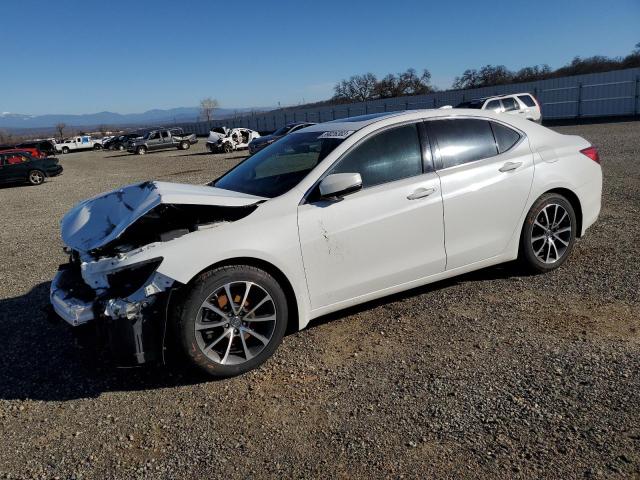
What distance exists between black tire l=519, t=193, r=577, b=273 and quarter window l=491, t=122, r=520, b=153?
0.60 metres

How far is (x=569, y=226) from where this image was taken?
511 cm

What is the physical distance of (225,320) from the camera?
354 centimetres

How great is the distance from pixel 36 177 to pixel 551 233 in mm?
21690

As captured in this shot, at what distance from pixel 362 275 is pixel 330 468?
1637 millimetres

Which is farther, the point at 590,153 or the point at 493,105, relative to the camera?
the point at 493,105

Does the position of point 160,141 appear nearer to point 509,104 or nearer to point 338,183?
point 509,104

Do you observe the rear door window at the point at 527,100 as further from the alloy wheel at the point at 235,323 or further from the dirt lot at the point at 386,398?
the alloy wheel at the point at 235,323

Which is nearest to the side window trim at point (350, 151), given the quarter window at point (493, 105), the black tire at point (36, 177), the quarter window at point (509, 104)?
the quarter window at point (493, 105)

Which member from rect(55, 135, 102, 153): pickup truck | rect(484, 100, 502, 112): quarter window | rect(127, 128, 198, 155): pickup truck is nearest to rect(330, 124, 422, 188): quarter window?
rect(484, 100, 502, 112): quarter window

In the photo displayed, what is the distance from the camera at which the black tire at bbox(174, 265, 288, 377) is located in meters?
3.39

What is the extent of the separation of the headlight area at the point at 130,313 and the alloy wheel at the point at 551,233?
3.46 metres

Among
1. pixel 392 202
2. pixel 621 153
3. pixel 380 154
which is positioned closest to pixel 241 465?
pixel 392 202

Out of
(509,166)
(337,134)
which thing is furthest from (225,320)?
(509,166)

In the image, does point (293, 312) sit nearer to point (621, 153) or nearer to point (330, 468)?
point (330, 468)
